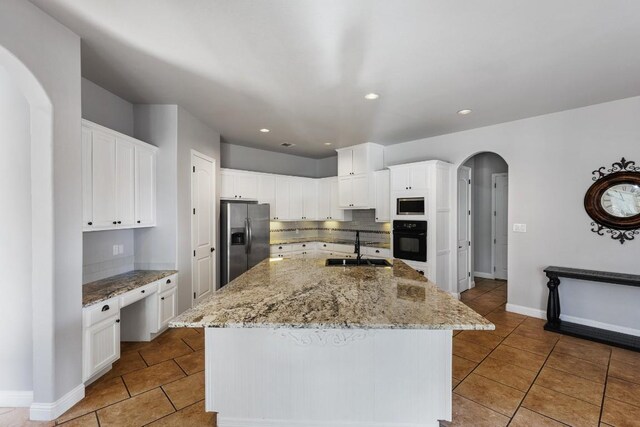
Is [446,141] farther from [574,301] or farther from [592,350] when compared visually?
[592,350]

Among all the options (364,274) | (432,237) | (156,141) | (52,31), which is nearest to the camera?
(52,31)

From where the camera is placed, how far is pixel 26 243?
2119mm

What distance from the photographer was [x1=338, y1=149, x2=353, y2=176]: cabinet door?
5578 millimetres

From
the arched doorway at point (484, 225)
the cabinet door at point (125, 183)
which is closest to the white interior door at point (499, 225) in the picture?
the arched doorway at point (484, 225)

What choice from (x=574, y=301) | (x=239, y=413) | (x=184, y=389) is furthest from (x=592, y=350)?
(x=184, y=389)

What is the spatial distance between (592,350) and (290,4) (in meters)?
4.27

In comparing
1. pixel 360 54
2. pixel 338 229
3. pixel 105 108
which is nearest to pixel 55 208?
pixel 105 108

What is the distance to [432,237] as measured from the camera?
177 inches

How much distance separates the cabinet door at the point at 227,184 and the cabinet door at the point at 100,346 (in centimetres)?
270

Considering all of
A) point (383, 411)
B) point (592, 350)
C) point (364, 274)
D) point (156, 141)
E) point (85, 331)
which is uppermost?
point (156, 141)

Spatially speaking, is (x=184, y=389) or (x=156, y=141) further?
(x=156, y=141)

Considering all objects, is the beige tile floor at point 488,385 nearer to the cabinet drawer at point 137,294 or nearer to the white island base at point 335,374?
the white island base at point 335,374

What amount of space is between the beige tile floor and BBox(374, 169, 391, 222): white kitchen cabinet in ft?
7.51

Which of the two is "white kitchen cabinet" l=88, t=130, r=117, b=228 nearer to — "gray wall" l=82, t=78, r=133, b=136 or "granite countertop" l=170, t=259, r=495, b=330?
"gray wall" l=82, t=78, r=133, b=136
